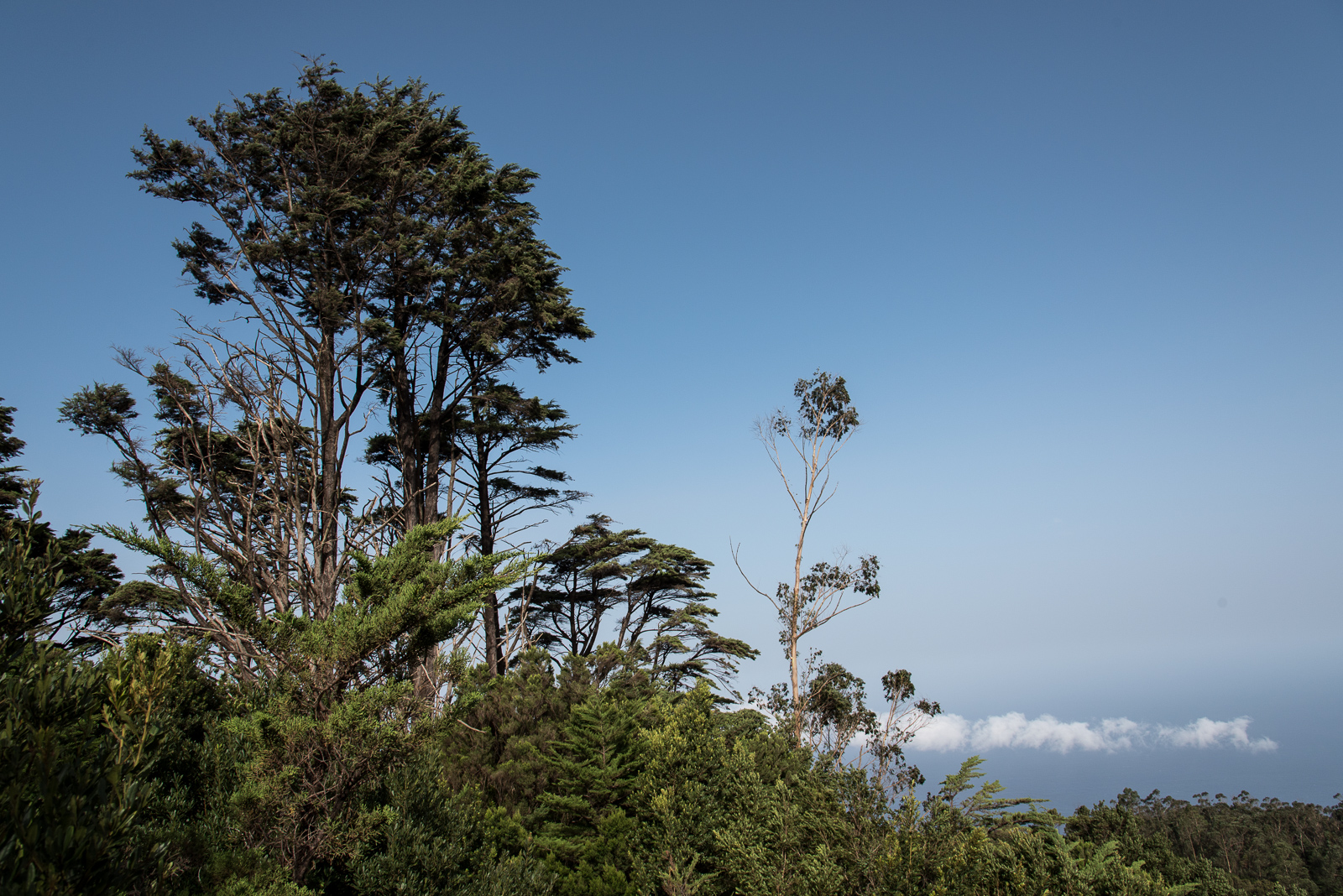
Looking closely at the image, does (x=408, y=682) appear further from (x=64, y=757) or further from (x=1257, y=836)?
(x=1257, y=836)

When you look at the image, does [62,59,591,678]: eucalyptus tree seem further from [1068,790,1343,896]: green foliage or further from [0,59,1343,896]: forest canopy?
[1068,790,1343,896]: green foliage

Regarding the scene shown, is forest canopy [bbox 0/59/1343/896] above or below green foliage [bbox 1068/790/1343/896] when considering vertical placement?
above

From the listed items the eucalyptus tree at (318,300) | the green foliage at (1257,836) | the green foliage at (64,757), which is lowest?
the green foliage at (1257,836)

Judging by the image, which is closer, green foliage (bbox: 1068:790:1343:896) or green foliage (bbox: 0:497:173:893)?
green foliage (bbox: 0:497:173:893)

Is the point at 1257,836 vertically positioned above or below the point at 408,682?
below

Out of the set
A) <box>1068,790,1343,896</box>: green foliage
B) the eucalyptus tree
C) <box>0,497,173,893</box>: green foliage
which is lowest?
<box>1068,790,1343,896</box>: green foliage

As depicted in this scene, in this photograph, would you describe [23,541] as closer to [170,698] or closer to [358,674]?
[170,698]

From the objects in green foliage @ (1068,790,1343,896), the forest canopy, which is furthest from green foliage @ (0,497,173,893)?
green foliage @ (1068,790,1343,896)

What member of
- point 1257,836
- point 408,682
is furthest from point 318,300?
point 1257,836

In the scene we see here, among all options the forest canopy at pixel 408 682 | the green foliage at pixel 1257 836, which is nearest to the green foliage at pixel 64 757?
the forest canopy at pixel 408 682

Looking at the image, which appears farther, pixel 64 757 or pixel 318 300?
pixel 318 300

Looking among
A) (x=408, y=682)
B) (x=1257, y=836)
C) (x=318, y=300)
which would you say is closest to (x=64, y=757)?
(x=408, y=682)

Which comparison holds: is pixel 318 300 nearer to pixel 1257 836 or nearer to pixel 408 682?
pixel 408 682

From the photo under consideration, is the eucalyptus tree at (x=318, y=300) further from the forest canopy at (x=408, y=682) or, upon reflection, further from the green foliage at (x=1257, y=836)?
the green foliage at (x=1257, y=836)
